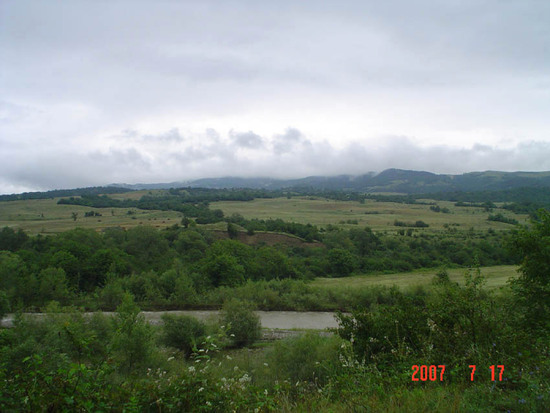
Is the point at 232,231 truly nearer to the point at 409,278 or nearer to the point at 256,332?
the point at 409,278

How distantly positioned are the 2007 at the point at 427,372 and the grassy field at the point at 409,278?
30794 mm

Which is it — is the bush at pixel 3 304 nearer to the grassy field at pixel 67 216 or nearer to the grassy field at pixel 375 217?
the grassy field at pixel 67 216

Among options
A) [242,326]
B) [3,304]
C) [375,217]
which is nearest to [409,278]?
[242,326]

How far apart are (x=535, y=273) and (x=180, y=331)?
1857 cm

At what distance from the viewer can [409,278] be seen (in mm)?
44719

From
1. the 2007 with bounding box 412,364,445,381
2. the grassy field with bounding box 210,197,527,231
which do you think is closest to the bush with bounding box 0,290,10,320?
the 2007 with bounding box 412,364,445,381

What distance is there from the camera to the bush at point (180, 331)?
18797 mm

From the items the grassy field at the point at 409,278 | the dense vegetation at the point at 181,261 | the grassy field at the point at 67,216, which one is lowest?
the grassy field at the point at 409,278

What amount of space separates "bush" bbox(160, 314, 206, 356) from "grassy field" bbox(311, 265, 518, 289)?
20.9 meters

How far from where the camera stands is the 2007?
233 inches

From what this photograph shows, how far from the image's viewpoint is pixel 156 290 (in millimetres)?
35406

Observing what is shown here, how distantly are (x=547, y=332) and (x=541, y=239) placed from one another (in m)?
6.38
